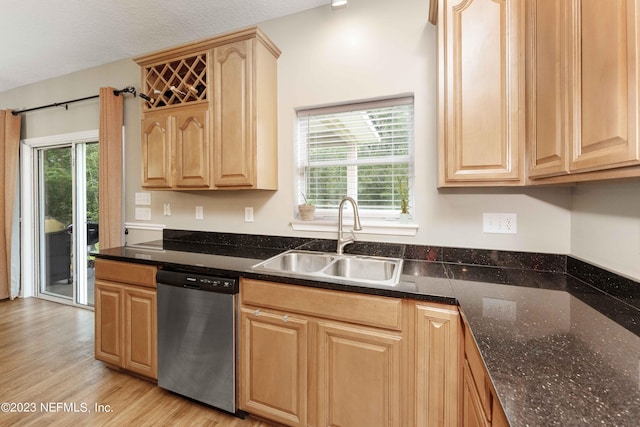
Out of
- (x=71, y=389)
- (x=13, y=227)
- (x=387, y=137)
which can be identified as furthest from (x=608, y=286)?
(x=13, y=227)

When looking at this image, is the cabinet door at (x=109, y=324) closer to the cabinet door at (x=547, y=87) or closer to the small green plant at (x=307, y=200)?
the small green plant at (x=307, y=200)

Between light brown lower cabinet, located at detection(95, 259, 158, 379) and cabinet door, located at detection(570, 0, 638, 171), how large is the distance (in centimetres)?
224

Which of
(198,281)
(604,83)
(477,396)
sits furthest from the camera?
(198,281)

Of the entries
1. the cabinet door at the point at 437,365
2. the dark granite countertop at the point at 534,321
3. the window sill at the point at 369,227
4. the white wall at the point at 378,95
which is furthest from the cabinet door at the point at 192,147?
the cabinet door at the point at 437,365

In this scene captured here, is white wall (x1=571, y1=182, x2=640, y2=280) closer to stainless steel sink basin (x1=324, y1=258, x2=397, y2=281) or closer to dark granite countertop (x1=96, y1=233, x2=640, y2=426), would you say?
dark granite countertop (x1=96, y1=233, x2=640, y2=426)

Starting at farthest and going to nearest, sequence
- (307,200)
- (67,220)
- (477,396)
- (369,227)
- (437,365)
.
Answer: (67,220), (307,200), (369,227), (437,365), (477,396)

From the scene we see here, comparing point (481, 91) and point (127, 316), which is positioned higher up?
point (481, 91)

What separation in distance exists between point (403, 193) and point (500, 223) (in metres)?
0.61

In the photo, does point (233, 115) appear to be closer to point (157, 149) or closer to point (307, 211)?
point (157, 149)

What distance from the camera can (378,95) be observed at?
2.01 meters

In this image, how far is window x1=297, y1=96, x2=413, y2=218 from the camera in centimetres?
206

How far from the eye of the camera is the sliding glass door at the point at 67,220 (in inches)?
132

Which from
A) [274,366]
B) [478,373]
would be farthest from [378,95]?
[274,366]

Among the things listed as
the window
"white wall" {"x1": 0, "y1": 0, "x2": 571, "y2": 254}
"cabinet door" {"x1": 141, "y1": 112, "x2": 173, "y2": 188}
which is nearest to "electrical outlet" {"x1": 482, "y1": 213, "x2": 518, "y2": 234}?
"white wall" {"x1": 0, "y1": 0, "x2": 571, "y2": 254}
